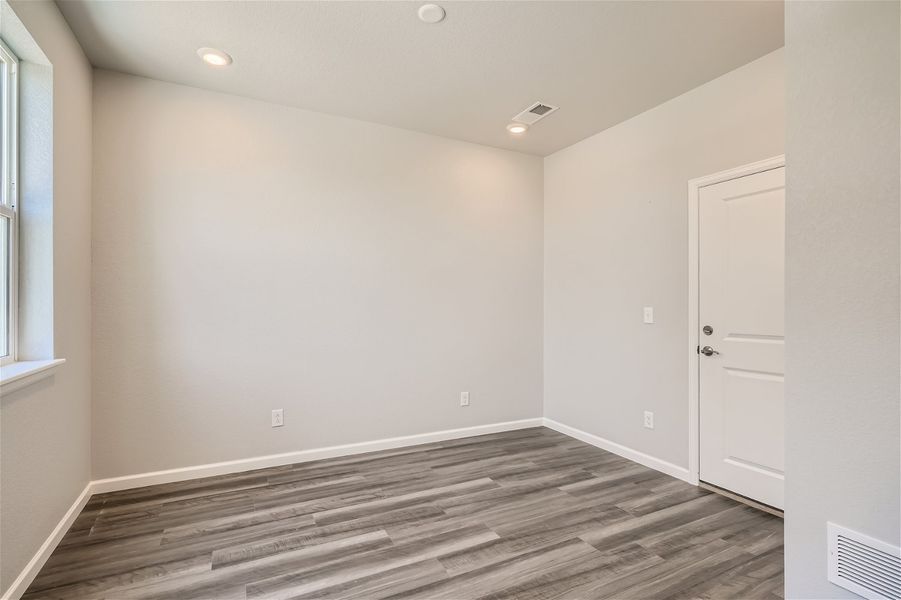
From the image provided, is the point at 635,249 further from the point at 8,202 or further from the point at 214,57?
the point at 8,202

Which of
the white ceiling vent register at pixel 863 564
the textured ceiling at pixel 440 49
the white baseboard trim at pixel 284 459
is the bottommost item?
the white baseboard trim at pixel 284 459

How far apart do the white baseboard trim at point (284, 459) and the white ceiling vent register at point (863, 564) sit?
2732 mm

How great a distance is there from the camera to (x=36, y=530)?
6.27 ft

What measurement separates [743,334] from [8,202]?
404cm

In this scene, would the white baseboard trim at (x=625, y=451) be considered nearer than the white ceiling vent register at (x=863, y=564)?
No

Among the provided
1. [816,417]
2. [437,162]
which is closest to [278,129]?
[437,162]

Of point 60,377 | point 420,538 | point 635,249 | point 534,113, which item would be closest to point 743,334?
point 635,249

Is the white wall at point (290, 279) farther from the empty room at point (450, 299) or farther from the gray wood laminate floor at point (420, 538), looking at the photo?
the gray wood laminate floor at point (420, 538)

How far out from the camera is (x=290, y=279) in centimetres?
326

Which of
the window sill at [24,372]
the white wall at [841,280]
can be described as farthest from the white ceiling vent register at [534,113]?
the window sill at [24,372]

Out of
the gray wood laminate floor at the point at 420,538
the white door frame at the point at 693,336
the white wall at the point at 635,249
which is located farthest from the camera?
the white door frame at the point at 693,336

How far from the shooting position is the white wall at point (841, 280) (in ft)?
4.54

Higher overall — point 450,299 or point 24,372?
point 450,299

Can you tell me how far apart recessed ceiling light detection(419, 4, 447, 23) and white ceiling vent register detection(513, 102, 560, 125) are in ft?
3.87
